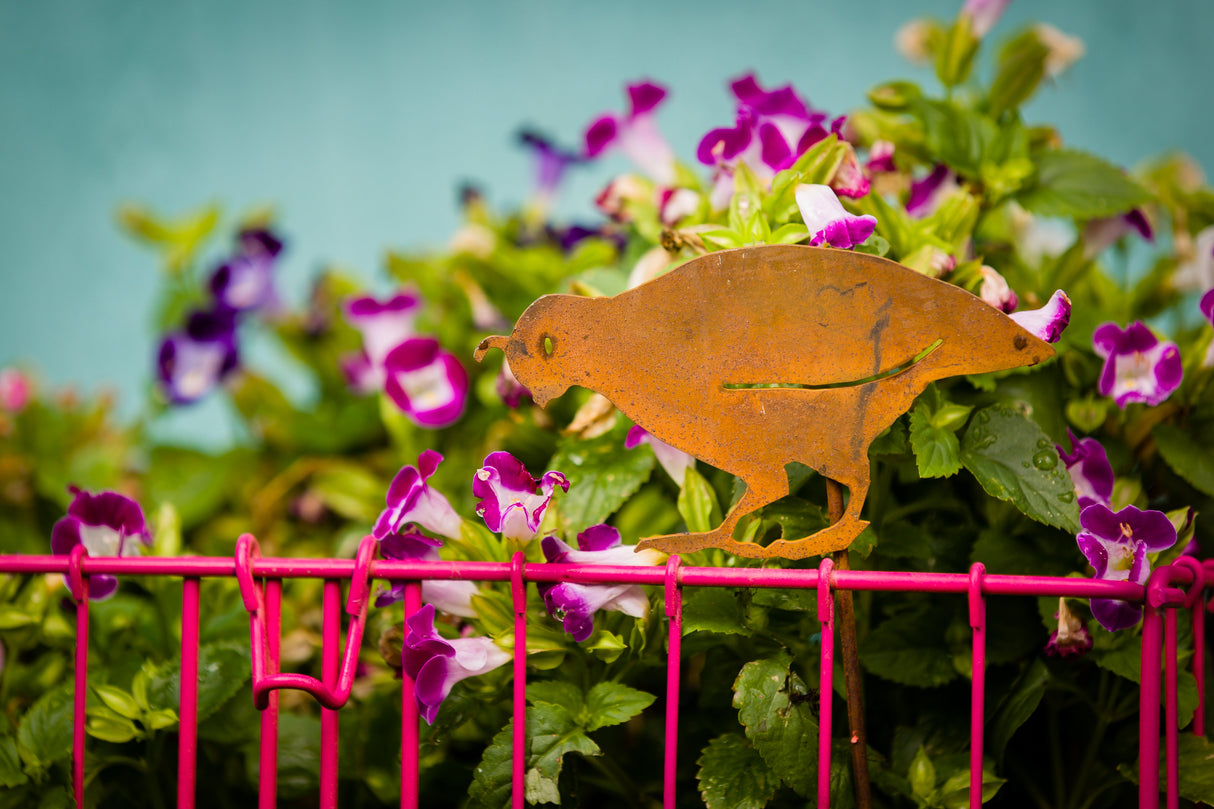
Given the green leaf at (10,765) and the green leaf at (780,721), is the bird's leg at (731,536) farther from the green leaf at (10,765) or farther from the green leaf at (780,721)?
the green leaf at (10,765)

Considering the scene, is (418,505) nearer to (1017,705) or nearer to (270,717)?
(270,717)

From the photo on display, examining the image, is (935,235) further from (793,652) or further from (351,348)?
(351,348)

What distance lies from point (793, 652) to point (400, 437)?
0.38 m

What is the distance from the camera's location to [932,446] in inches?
15.5

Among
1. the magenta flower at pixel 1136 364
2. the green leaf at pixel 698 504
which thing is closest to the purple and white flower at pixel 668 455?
the green leaf at pixel 698 504

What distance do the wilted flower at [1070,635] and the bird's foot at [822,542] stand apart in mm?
112

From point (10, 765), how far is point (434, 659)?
23 centimetres

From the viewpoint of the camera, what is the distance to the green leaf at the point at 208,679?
1.53 feet

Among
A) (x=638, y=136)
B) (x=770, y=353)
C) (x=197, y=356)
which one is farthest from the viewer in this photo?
(x=197, y=356)

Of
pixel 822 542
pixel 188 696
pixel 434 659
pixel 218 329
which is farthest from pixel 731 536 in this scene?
pixel 218 329

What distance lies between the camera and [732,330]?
372 mm

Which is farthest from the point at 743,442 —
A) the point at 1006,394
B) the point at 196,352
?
the point at 196,352

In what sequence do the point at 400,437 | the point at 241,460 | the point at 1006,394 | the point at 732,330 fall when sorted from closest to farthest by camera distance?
the point at 732,330 < the point at 1006,394 < the point at 400,437 < the point at 241,460

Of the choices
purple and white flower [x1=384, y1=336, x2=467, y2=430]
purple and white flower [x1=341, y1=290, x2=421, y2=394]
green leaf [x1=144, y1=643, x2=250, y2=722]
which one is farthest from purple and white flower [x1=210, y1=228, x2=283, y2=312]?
green leaf [x1=144, y1=643, x2=250, y2=722]
